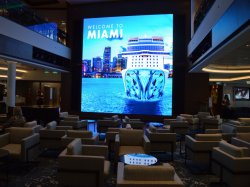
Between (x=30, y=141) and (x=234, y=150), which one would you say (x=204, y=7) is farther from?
(x=30, y=141)

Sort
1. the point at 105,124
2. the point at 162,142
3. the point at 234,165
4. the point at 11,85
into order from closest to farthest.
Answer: the point at 234,165 → the point at 162,142 → the point at 105,124 → the point at 11,85

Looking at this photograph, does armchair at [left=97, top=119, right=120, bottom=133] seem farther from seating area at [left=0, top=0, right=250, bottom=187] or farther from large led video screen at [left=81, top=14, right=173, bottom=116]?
large led video screen at [left=81, top=14, right=173, bottom=116]

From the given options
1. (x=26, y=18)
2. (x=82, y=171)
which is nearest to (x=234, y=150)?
(x=82, y=171)

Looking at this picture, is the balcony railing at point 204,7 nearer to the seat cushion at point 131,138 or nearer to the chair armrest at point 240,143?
the chair armrest at point 240,143

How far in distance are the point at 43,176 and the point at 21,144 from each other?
2.92 feet

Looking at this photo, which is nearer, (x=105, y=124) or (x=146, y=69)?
(x=105, y=124)

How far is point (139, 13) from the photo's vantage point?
663 inches

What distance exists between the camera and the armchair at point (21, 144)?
579 cm

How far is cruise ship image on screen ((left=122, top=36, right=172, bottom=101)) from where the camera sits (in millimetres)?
16234

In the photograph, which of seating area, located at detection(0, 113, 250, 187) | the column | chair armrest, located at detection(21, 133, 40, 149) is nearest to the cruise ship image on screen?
the column

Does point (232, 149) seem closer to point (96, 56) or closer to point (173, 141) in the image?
point (173, 141)

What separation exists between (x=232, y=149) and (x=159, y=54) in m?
11.9

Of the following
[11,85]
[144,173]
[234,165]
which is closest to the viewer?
[144,173]

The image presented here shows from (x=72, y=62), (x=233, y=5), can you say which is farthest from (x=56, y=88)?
(x=233, y=5)
